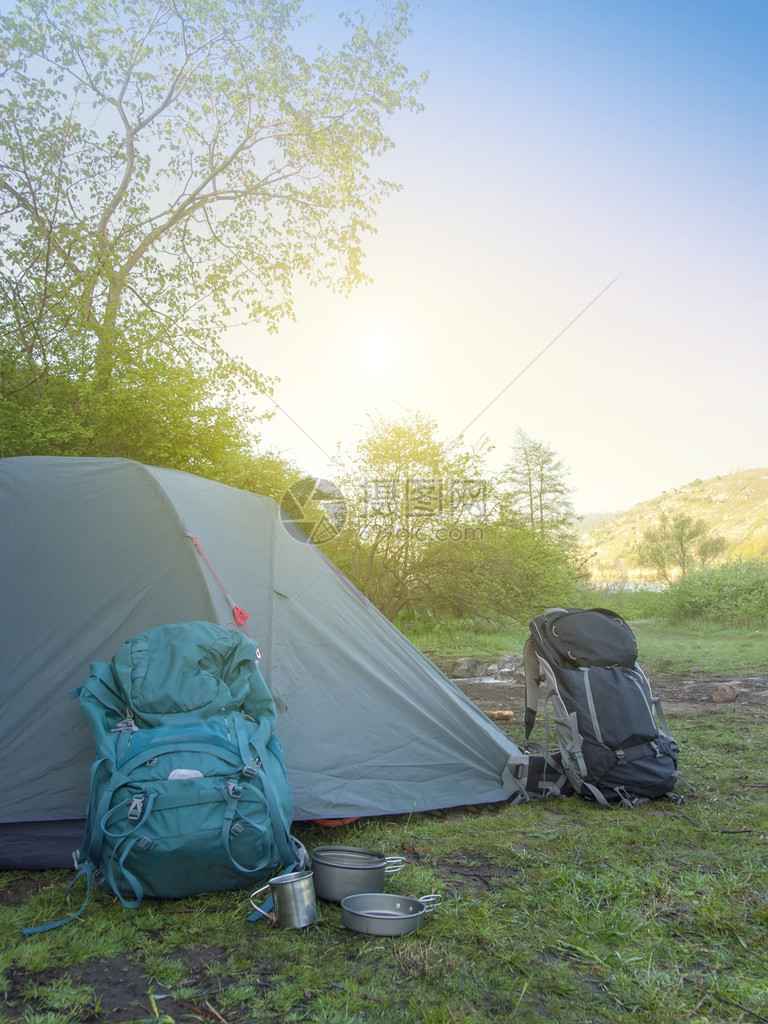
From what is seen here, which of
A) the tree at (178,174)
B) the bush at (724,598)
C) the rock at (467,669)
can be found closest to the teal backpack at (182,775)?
the tree at (178,174)

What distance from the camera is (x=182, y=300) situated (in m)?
11.9

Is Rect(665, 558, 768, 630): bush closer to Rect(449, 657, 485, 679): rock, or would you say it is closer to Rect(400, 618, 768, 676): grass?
Rect(400, 618, 768, 676): grass

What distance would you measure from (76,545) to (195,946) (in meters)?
2.13

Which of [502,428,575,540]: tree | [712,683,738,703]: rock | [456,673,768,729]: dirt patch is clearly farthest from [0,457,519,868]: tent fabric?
[502,428,575,540]: tree

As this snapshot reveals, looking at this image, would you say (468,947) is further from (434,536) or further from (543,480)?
(543,480)

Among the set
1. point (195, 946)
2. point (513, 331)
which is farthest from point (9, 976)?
point (513, 331)

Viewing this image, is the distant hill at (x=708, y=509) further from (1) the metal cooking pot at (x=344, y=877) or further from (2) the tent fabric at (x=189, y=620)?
(1) the metal cooking pot at (x=344, y=877)

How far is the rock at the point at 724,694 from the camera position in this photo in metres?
7.10

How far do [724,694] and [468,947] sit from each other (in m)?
6.23

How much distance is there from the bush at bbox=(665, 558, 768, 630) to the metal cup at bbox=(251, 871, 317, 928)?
20335 millimetres

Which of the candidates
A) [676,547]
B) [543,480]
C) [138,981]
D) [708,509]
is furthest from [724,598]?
[708,509]

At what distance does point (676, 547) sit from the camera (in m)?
41.5

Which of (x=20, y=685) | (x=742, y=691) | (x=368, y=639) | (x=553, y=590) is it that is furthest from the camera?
(x=553, y=590)

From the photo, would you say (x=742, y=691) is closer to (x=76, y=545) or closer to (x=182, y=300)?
(x=76, y=545)
